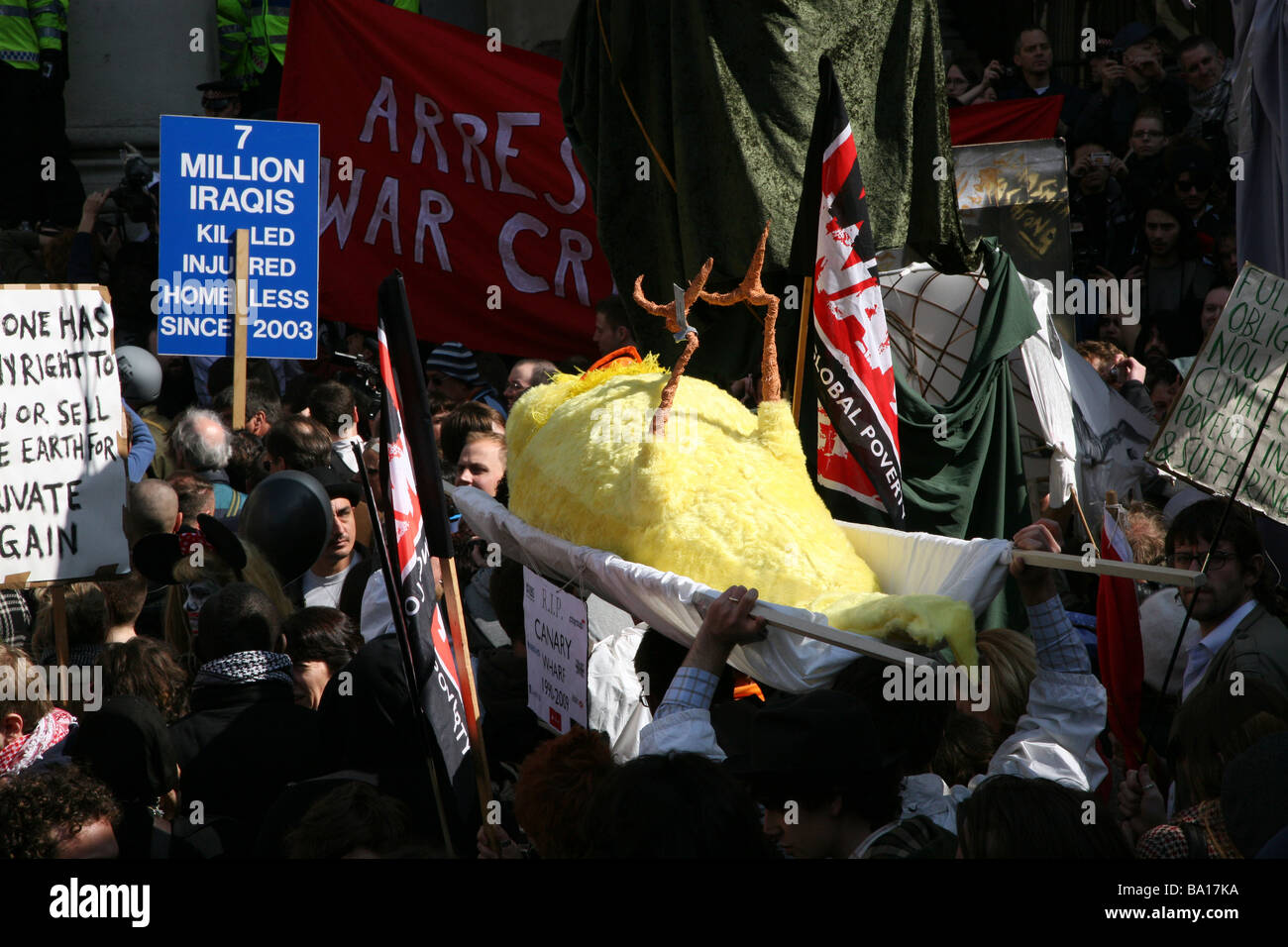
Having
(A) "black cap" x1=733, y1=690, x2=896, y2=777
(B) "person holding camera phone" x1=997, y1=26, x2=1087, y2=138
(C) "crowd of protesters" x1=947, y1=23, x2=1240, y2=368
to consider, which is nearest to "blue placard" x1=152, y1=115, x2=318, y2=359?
(C) "crowd of protesters" x1=947, y1=23, x2=1240, y2=368

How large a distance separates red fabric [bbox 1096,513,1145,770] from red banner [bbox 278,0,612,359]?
13.6 feet

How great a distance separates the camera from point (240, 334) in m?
6.20

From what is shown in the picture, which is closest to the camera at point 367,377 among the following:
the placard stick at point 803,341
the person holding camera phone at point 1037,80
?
the placard stick at point 803,341

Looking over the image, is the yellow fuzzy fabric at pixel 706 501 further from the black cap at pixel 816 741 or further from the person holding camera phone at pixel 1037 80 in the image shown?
the person holding camera phone at pixel 1037 80

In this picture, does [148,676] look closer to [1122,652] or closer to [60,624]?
[60,624]

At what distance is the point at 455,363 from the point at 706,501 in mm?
4156

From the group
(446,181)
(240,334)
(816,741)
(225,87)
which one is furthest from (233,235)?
(816,741)

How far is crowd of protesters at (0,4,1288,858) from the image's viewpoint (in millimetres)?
2490

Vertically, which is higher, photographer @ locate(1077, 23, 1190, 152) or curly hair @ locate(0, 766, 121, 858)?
photographer @ locate(1077, 23, 1190, 152)

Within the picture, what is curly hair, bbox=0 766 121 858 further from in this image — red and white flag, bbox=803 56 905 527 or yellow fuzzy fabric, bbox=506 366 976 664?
red and white flag, bbox=803 56 905 527

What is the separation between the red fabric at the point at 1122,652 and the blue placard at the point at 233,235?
3803 mm

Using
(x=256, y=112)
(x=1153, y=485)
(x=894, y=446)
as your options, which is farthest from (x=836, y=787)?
(x=256, y=112)

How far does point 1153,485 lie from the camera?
617 cm

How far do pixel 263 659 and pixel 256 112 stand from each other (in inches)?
269
